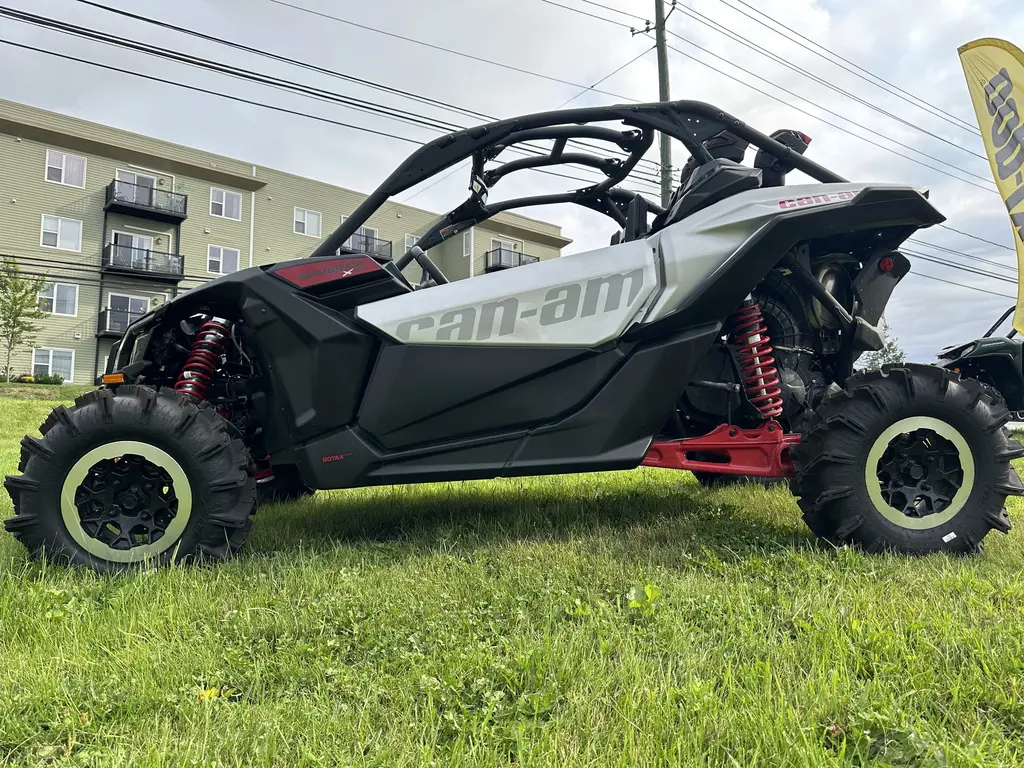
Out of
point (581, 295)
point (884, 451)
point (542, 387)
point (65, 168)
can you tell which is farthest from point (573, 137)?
point (65, 168)

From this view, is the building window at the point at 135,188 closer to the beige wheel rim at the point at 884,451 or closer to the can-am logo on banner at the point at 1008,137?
the can-am logo on banner at the point at 1008,137

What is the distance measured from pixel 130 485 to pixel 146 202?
27156mm

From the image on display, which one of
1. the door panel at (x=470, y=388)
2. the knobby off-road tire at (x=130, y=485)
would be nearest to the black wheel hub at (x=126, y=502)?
the knobby off-road tire at (x=130, y=485)

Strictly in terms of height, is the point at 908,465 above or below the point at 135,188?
below

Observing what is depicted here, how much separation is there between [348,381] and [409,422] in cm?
34

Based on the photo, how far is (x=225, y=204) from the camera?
26562 mm

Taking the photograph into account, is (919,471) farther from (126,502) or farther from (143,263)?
(143,263)

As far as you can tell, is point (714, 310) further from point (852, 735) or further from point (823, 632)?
point (852, 735)

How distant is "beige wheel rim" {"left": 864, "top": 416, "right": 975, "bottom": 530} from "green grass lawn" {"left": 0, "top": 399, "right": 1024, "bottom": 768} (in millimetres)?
200

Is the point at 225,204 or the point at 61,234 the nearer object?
the point at 61,234

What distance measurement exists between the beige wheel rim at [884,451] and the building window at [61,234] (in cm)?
2919

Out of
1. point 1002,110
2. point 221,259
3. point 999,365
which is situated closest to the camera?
point 999,365

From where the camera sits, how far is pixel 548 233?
32.7 m

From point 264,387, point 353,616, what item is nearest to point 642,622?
point 353,616
